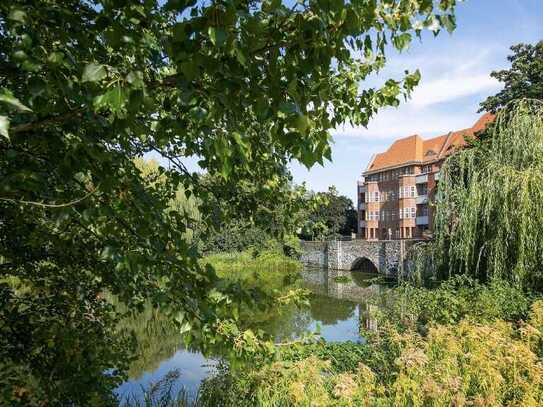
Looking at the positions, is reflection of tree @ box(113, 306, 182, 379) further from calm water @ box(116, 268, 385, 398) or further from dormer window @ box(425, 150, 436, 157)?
dormer window @ box(425, 150, 436, 157)

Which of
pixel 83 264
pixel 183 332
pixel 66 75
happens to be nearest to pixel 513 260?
pixel 83 264

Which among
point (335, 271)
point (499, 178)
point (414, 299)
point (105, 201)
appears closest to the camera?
point (105, 201)

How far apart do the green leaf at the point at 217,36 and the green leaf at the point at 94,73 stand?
1.15 ft

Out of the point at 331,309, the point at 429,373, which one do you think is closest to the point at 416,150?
the point at 331,309

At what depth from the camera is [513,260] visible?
10281 mm

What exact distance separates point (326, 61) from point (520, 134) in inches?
431

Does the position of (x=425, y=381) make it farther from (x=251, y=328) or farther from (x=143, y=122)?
(x=143, y=122)

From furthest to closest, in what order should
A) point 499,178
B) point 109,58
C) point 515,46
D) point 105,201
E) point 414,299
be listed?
1. point 515,46
2. point 499,178
3. point 414,299
4. point 109,58
5. point 105,201

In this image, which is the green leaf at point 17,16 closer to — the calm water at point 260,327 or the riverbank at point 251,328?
the riverbank at point 251,328

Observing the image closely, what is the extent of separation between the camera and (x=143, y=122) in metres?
2.73

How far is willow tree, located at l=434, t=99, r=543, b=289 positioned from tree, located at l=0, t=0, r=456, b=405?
300 inches

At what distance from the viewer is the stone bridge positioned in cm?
3231

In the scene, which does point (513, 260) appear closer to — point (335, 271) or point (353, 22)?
point (353, 22)

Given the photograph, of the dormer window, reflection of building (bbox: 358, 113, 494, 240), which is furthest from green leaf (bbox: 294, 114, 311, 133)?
the dormer window
